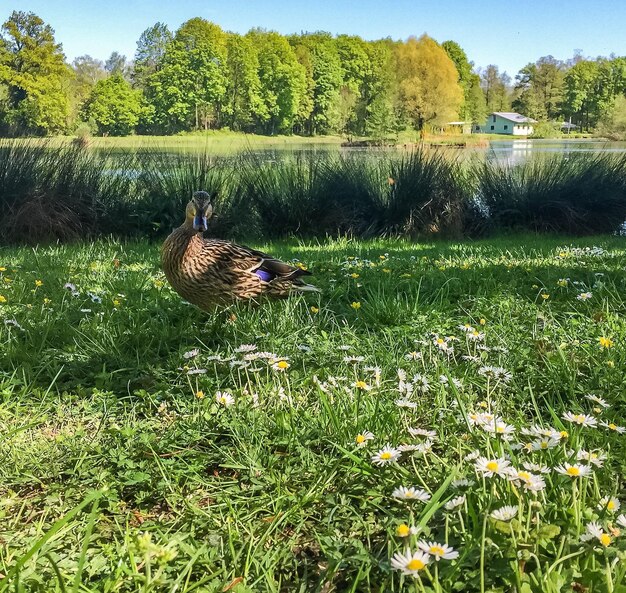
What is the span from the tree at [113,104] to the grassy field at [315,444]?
24243 mm

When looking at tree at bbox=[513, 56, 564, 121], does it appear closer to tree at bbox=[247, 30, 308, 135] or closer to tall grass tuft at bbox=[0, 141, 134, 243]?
tree at bbox=[247, 30, 308, 135]

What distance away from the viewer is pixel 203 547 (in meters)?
1.39

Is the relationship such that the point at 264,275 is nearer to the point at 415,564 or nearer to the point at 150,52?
the point at 415,564

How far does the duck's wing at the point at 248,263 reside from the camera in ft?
10.7

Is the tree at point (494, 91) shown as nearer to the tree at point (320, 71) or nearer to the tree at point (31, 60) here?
the tree at point (320, 71)

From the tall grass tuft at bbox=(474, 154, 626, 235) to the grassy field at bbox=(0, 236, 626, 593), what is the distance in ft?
20.5

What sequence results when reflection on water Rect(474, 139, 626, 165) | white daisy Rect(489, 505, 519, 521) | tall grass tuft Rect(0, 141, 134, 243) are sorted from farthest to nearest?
1. reflection on water Rect(474, 139, 626, 165)
2. tall grass tuft Rect(0, 141, 134, 243)
3. white daisy Rect(489, 505, 519, 521)

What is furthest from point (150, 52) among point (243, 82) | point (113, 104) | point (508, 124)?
point (508, 124)

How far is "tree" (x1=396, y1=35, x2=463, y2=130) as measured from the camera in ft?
143

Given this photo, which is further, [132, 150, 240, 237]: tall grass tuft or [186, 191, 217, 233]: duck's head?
[132, 150, 240, 237]: tall grass tuft

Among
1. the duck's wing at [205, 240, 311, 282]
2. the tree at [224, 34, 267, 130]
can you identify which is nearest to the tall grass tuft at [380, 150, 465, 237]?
the duck's wing at [205, 240, 311, 282]

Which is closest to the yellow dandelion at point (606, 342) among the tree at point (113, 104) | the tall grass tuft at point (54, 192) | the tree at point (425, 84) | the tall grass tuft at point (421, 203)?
the tall grass tuft at point (421, 203)

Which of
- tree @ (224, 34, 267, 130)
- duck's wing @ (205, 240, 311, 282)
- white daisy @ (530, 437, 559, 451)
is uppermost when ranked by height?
tree @ (224, 34, 267, 130)

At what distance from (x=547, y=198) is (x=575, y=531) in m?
9.34
